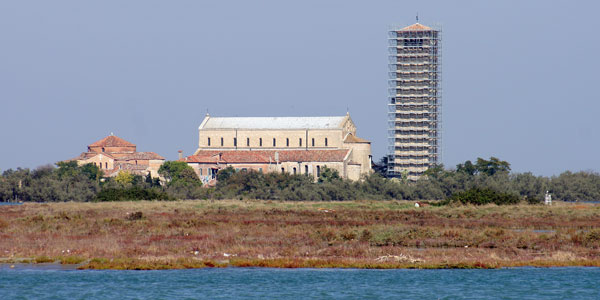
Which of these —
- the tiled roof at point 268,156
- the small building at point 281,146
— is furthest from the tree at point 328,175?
the tiled roof at point 268,156

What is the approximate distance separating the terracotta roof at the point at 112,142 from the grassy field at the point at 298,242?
82.7 m

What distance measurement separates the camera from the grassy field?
32375 mm

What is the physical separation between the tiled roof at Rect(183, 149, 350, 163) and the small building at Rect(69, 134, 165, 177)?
21.1 feet

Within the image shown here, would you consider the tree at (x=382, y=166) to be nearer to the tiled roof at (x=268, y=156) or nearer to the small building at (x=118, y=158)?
the tiled roof at (x=268, y=156)

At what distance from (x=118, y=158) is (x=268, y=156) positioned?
2143 centimetres

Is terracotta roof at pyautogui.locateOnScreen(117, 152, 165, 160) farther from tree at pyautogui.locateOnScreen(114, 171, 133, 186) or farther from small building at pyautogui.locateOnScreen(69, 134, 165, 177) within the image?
tree at pyautogui.locateOnScreen(114, 171, 133, 186)

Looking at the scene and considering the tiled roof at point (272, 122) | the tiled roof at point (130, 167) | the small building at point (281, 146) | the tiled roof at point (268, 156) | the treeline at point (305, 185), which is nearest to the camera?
the treeline at point (305, 185)

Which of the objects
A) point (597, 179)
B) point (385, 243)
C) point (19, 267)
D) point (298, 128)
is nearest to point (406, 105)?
point (298, 128)

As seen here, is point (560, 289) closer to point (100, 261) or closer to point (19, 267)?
point (100, 261)

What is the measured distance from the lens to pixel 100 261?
32.4 meters

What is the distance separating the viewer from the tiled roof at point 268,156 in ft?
381

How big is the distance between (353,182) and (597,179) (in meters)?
26.5

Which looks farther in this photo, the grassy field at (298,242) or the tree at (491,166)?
the tree at (491,166)

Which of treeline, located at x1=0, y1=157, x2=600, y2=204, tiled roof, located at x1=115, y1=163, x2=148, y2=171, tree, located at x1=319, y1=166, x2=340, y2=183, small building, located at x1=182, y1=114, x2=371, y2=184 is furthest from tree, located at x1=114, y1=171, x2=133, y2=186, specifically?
tree, located at x1=319, y1=166, x2=340, y2=183
